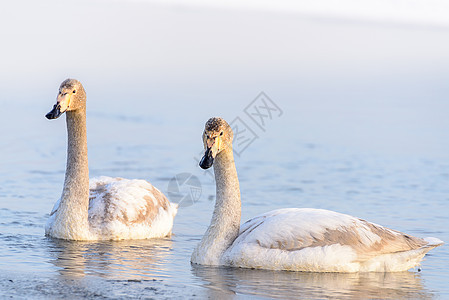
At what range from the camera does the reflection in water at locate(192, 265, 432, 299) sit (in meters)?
8.87

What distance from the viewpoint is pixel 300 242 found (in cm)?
980

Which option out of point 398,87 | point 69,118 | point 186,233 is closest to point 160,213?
point 186,233

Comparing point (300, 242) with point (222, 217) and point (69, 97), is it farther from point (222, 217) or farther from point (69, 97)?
point (69, 97)

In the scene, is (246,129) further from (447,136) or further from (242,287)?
(242,287)

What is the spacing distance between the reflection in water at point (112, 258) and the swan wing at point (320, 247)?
1.05m

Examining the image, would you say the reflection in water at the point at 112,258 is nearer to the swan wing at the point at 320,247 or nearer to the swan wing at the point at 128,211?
the swan wing at the point at 128,211

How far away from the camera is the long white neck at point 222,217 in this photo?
33.0ft

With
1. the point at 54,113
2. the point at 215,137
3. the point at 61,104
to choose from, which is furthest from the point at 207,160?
the point at 61,104

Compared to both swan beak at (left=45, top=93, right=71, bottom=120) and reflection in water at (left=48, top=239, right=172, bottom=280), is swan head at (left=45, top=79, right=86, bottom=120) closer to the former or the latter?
swan beak at (left=45, top=93, right=71, bottom=120)

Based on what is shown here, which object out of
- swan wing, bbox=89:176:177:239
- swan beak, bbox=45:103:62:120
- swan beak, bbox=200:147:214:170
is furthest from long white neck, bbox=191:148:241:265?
swan beak, bbox=45:103:62:120

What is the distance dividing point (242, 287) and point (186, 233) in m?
3.44

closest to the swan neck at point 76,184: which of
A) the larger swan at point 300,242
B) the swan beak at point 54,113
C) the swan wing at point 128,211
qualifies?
the swan wing at point 128,211

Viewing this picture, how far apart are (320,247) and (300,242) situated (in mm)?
233

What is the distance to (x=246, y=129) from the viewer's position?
21094mm
